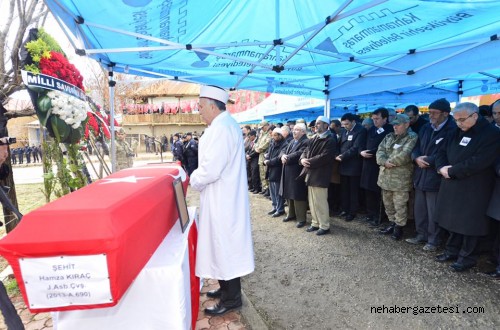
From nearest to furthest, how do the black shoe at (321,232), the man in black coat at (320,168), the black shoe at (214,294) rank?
the black shoe at (214,294) < the man in black coat at (320,168) < the black shoe at (321,232)

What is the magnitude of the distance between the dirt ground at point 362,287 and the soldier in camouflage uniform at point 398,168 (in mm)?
456

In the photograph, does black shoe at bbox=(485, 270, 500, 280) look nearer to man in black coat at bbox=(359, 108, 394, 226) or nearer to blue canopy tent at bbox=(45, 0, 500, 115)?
man in black coat at bbox=(359, 108, 394, 226)

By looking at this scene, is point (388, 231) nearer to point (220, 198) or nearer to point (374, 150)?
point (374, 150)

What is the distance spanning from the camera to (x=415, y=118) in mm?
4395

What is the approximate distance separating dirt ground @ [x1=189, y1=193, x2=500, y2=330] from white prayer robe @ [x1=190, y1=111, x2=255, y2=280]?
65cm

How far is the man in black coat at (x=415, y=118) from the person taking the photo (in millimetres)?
4330

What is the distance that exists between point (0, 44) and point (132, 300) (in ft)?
10.5

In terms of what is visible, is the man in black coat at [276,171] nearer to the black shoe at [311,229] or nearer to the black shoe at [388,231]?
the black shoe at [311,229]

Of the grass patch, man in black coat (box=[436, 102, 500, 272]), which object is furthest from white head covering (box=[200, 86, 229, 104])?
the grass patch

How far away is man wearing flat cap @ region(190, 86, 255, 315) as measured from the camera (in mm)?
2227

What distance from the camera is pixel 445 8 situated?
9.88 feet

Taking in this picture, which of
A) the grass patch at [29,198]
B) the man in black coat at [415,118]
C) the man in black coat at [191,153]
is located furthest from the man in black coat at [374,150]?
the grass patch at [29,198]

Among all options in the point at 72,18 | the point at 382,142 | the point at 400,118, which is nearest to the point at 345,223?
the point at 382,142

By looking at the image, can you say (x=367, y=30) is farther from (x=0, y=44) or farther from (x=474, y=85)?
(x=474, y=85)
